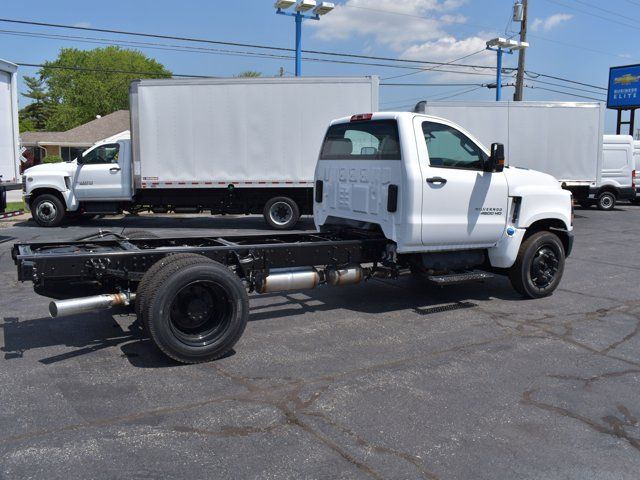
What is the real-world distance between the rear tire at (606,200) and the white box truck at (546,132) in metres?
3.84

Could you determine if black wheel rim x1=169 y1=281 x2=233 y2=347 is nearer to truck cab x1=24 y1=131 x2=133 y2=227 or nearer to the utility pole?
truck cab x1=24 y1=131 x2=133 y2=227

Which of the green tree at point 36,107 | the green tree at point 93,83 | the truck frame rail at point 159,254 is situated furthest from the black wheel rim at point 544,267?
the green tree at point 36,107

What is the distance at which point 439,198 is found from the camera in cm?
661

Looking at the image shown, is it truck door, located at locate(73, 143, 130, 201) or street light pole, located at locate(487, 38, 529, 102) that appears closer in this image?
truck door, located at locate(73, 143, 130, 201)

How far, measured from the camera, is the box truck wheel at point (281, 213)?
50.8 ft

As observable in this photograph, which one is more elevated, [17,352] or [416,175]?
[416,175]

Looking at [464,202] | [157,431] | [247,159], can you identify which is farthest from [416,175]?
[247,159]

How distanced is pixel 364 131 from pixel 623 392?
12.8 feet

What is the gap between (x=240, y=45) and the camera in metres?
29.5

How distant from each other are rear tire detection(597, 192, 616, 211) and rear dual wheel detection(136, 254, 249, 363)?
2075 cm

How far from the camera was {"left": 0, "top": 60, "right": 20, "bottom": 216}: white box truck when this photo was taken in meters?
12.0

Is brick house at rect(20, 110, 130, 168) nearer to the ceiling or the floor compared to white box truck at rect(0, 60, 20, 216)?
Result: nearer to the ceiling

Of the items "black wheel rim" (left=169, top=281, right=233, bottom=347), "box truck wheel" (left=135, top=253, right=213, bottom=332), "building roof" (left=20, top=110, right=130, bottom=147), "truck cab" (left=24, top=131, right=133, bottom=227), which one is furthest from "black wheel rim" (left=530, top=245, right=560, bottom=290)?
"building roof" (left=20, top=110, right=130, bottom=147)

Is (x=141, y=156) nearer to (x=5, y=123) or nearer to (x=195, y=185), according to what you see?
(x=195, y=185)
